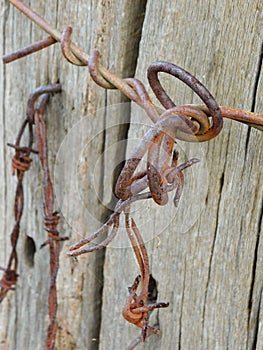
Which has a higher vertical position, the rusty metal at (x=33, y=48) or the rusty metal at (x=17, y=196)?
the rusty metal at (x=33, y=48)

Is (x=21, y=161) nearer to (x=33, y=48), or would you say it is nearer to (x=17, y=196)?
(x=17, y=196)

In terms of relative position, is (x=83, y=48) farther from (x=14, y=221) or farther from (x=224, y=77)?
(x=14, y=221)

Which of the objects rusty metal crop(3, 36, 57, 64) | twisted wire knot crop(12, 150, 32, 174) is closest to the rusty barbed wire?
twisted wire knot crop(12, 150, 32, 174)

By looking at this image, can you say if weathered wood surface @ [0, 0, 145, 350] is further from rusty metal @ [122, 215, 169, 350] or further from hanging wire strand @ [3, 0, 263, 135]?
rusty metal @ [122, 215, 169, 350]

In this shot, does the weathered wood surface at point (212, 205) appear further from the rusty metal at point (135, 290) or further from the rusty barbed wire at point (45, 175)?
the rusty barbed wire at point (45, 175)

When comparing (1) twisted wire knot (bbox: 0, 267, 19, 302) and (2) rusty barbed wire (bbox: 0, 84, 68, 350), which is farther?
(1) twisted wire knot (bbox: 0, 267, 19, 302)

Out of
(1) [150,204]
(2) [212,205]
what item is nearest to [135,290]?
(1) [150,204]

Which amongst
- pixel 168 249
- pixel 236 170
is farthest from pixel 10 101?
pixel 236 170

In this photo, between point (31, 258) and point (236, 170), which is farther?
point (31, 258)

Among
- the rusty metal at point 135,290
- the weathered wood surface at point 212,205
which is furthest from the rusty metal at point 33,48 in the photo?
the rusty metal at point 135,290
